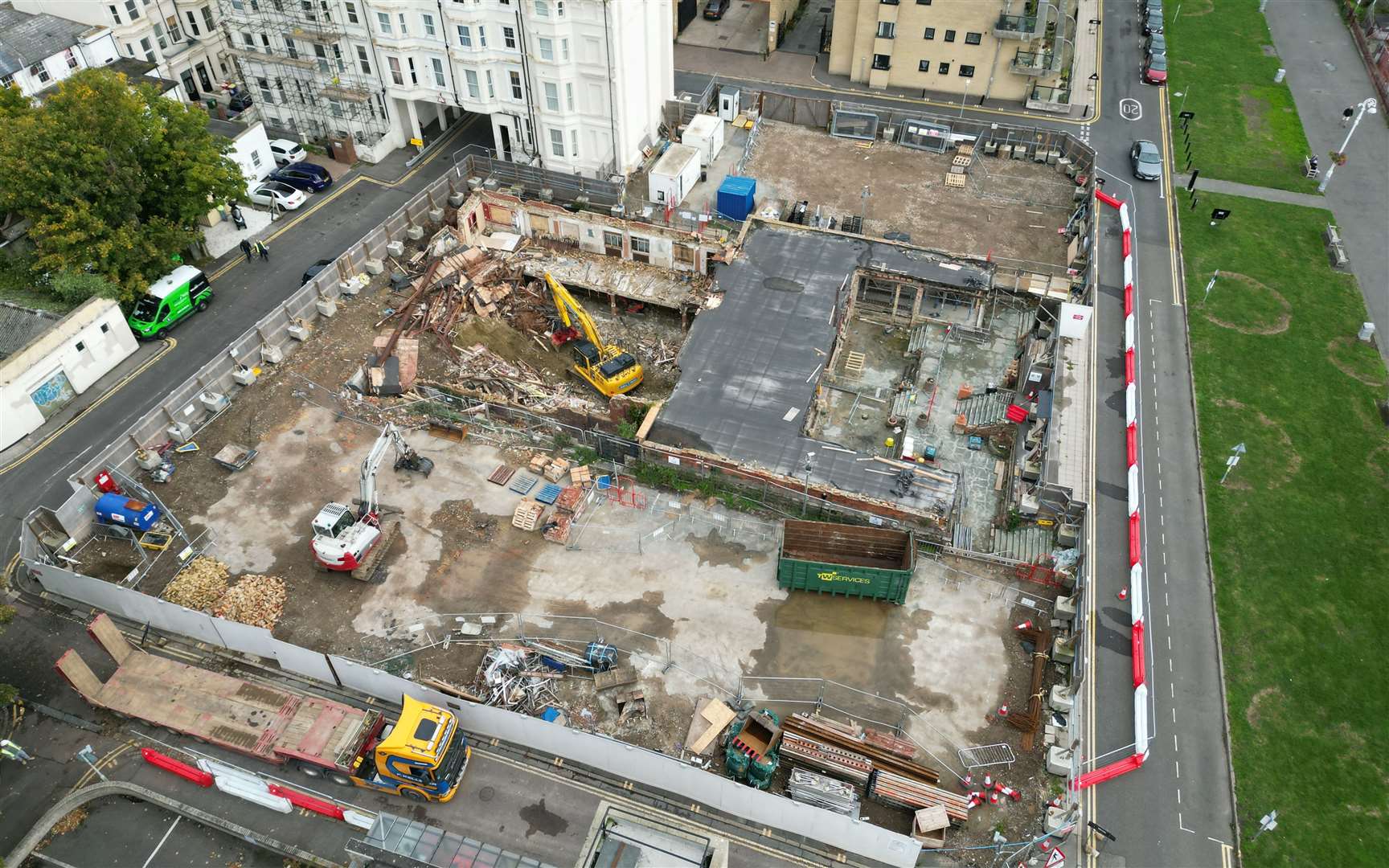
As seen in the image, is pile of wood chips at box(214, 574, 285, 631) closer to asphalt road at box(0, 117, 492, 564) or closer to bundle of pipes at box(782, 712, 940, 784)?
asphalt road at box(0, 117, 492, 564)

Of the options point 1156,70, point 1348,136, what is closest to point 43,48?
point 1156,70

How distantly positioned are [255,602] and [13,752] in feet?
33.6

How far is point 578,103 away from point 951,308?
29.7m

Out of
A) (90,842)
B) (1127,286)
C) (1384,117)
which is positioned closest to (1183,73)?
(1384,117)

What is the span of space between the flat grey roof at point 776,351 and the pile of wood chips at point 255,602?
64.6 ft

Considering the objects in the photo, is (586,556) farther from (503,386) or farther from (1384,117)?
(1384,117)

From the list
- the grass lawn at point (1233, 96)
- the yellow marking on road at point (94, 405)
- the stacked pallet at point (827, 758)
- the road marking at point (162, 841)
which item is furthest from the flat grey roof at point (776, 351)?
the yellow marking on road at point (94, 405)

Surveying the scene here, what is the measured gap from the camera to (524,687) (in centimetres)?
3856

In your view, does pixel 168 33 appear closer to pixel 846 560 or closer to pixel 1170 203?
pixel 846 560

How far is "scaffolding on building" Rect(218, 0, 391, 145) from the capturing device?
6544cm

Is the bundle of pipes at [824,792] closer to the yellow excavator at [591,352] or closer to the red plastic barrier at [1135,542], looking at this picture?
the red plastic barrier at [1135,542]

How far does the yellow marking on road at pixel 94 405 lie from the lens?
156 ft

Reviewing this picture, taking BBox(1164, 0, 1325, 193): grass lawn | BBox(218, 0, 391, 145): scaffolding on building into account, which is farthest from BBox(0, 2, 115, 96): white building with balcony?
BBox(1164, 0, 1325, 193): grass lawn

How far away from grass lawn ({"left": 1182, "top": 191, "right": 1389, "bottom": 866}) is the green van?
197 feet
